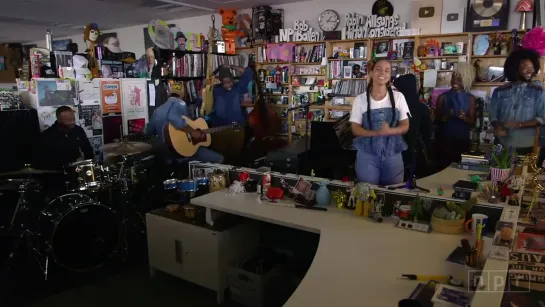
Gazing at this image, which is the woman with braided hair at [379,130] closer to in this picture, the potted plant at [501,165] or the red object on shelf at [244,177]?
the potted plant at [501,165]

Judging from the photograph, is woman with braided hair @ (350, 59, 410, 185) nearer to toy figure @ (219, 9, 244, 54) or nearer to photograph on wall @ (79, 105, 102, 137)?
photograph on wall @ (79, 105, 102, 137)

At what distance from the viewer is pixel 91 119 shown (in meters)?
4.47

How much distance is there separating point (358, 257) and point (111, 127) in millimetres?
3822

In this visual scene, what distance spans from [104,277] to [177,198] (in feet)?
2.69

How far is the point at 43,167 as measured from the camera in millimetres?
3844

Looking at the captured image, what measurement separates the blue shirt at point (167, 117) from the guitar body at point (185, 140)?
7 cm

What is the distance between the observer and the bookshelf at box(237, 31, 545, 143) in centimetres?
468

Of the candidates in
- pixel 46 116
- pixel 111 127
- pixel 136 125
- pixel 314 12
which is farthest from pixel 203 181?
pixel 314 12

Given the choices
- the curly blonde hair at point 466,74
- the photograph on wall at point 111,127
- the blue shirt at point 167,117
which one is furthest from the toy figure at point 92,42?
the curly blonde hair at point 466,74

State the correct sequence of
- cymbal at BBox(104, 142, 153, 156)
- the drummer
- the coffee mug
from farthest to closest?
the drummer → cymbal at BBox(104, 142, 153, 156) → the coffee mug

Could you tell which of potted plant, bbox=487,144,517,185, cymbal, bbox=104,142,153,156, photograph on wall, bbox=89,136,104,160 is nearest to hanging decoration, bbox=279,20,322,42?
photograph on wall, bbox=89,136,104,160

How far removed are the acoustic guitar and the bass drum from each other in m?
1.22

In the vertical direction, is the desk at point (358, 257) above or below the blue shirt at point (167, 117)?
below

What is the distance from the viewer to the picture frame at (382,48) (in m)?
5.17
